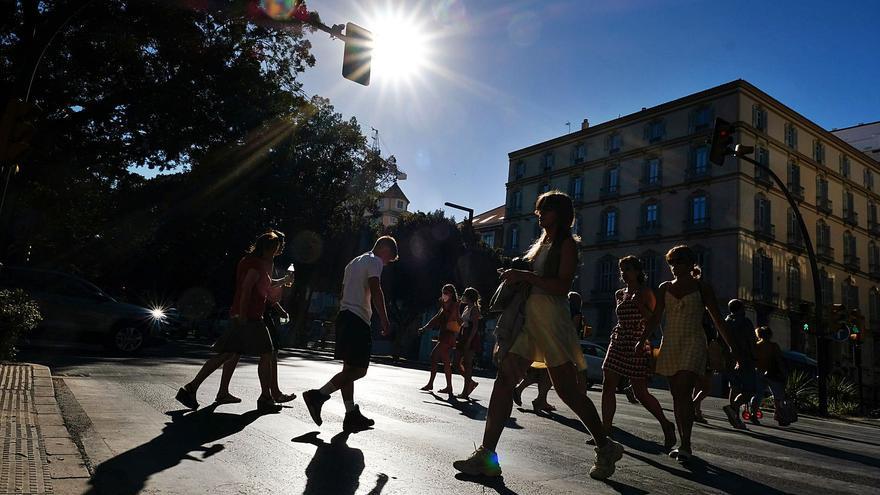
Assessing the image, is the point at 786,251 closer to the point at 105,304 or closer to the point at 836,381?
the point at 836,381

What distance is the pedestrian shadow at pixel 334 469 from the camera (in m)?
3.11

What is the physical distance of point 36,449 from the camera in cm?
332

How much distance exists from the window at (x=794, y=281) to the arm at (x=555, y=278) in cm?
4181

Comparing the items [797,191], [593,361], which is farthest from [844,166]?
[593,361]

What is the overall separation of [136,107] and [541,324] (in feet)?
45.6

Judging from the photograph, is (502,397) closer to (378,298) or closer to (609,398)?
(378,298)

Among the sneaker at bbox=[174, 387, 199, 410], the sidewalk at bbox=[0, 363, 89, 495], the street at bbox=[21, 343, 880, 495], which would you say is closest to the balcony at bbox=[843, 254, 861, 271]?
the street at bbox=[21, 343, 880, 495]

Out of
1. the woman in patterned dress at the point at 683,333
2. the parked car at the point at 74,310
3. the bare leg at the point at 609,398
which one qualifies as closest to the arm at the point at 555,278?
the woman in patterned dress at the point at 683,333

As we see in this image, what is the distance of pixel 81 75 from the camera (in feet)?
46.2

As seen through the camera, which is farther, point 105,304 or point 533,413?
point 105,304

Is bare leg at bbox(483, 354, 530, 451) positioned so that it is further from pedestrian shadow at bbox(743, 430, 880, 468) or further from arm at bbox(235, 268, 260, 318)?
pedestrian shadow at bbox(743, 430, 880, 468)

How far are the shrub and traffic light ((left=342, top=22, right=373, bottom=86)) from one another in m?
5.79

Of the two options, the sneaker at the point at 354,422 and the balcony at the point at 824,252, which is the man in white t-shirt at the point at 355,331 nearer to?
the sneaker at the point at 354,422

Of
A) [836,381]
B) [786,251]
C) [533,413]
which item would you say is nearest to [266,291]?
[533,413]
